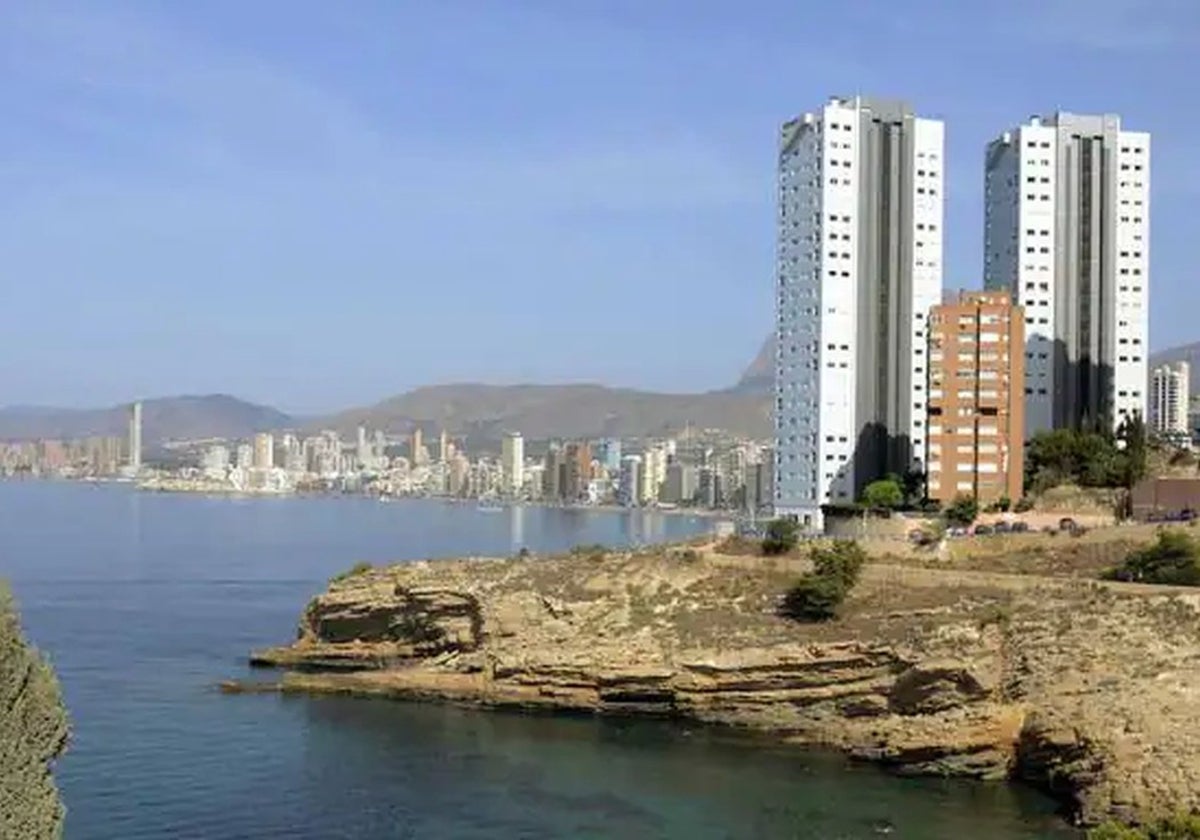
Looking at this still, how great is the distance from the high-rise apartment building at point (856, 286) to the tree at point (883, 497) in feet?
14.9

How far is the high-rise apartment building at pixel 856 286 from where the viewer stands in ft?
161

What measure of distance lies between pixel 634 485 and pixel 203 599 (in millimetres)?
101932

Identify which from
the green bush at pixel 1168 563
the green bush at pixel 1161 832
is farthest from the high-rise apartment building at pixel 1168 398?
the green bush at pixel 1161 832

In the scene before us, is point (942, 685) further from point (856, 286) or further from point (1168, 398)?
point (1168, 398)

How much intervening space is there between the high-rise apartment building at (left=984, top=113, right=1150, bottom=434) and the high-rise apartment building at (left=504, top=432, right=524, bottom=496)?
12317 centimetres

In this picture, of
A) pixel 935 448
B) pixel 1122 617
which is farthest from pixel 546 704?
pixel 935 448

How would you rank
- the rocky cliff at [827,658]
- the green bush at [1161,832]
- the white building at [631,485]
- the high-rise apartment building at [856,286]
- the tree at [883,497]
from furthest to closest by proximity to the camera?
1. the white building at [631,485]
2. the high-rise apartment building at [856,286]
3. the tree at [883,497]
4. the rocky cliff at [827,658]
5. the green bush at [1161,832]

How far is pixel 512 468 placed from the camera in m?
178

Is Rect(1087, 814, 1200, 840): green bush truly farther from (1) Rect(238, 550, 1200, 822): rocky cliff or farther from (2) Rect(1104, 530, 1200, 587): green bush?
(2) Rect(1104, 530, 1200, 587): green bush

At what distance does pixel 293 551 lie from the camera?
86438 mm

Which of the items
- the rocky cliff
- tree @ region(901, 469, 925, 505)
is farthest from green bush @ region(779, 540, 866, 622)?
tree @ region(901, 469, 925, 505)

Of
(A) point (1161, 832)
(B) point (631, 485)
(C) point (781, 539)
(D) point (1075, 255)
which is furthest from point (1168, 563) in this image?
(B) point (631, 485)

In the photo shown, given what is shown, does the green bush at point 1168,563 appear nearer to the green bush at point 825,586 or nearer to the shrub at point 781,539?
the green bush at point 825,586

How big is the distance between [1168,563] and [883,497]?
499 inches
